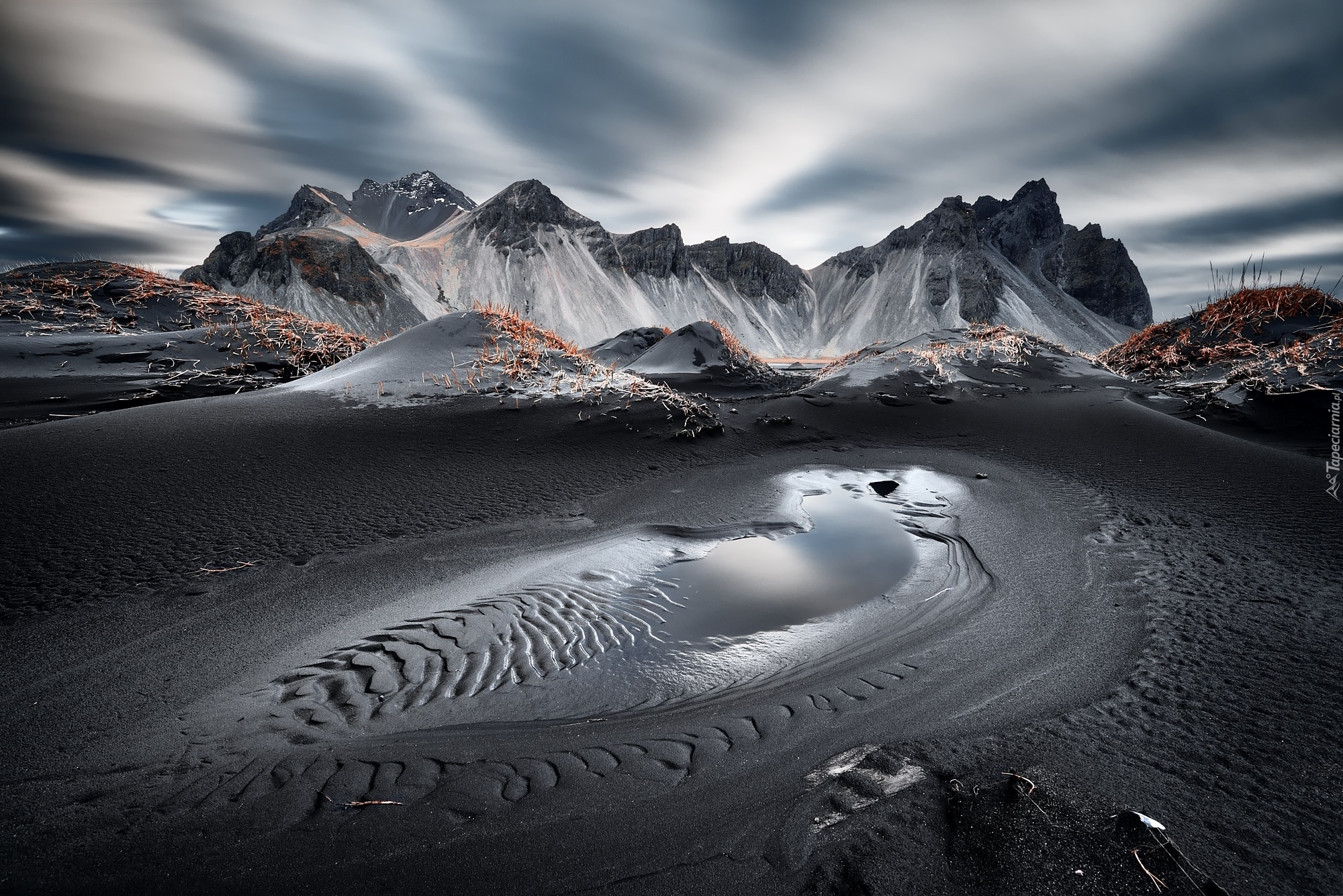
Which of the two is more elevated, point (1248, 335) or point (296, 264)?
point (296, 264)

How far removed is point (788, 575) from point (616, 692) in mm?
2023

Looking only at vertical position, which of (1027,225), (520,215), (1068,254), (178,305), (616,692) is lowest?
(616,692)

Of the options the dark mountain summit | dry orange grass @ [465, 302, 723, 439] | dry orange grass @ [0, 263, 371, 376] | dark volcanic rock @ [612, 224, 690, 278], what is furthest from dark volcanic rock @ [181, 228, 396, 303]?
dry orange grass @ [465, 302, 723, 439]

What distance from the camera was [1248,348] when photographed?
434 inches

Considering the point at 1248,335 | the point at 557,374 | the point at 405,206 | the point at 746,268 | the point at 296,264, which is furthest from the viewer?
the point at 405,206

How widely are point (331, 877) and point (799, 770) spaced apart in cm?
166

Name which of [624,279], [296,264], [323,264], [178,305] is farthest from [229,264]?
[178,305]

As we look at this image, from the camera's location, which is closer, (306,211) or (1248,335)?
(1248,335)

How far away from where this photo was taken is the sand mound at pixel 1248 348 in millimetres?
9219

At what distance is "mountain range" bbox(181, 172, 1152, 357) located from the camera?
5516 cm

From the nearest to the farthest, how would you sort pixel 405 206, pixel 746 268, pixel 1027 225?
pixel 746 268 → pixel 1027 225 → pixel 405 206

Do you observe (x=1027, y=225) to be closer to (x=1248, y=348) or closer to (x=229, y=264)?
(x=1248, y=348)

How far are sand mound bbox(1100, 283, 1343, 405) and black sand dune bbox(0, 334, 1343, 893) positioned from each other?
4987 mm

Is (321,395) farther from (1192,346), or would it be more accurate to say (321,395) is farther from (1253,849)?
(1192,346)
